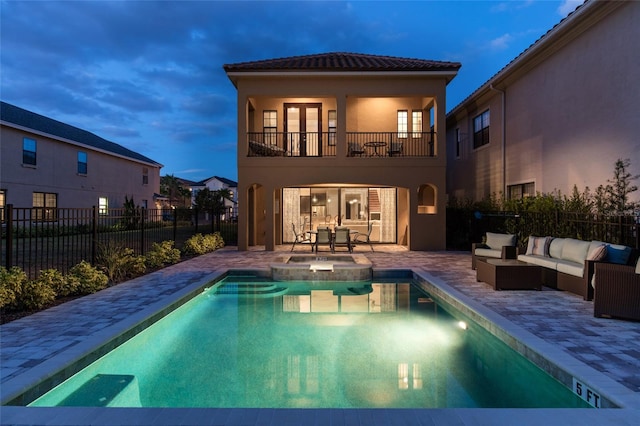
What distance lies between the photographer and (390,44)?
3907 inches

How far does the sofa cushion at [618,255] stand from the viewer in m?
6.37

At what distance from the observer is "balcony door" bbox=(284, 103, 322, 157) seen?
1639 cm

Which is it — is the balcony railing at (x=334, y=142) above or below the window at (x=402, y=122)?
below

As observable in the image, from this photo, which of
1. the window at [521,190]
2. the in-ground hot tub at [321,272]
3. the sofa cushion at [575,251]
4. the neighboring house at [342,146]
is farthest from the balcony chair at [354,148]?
the sofa cushion at [575,251]

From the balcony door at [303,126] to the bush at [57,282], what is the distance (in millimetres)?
10826

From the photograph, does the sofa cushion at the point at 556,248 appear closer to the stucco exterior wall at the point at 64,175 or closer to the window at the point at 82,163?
the stucco exterior wall at the point at 64,175

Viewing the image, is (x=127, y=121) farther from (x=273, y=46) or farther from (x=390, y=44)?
(x=390, y=44)

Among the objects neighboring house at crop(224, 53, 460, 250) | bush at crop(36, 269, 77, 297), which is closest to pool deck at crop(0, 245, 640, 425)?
bush at crop(36, 269, 77, 297)

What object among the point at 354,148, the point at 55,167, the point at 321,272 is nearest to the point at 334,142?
the point at 354,148

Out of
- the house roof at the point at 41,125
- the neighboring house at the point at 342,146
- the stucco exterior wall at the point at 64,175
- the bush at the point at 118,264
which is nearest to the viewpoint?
the bush at the point at 118,264

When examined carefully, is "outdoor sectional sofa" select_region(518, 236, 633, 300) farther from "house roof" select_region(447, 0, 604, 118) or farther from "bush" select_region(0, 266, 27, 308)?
"bush" select_region(0, 266, 27, 308)

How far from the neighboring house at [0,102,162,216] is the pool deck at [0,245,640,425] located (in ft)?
39.4

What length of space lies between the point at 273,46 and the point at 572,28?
72.8m

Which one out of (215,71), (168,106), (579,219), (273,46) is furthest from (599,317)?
(168,106)
